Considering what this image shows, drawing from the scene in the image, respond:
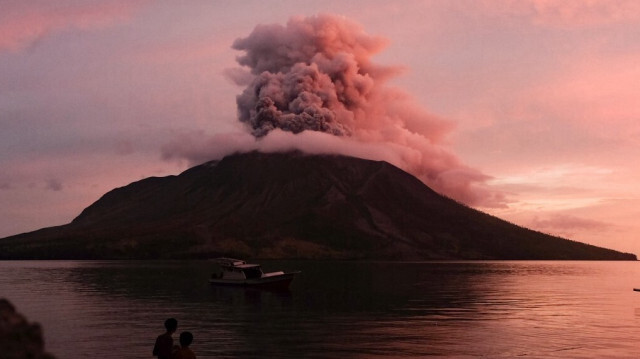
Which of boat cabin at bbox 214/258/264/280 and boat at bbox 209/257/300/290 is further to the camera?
boat cabin at bbox 214/258/264/280

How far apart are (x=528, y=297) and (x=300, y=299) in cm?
3224

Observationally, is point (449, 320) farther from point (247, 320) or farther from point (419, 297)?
point (419, 297)

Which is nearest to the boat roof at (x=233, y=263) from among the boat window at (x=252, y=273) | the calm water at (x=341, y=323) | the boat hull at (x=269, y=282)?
the boat window at (x=252, y=273)

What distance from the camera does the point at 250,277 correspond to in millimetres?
113438

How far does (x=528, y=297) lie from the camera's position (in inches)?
3814

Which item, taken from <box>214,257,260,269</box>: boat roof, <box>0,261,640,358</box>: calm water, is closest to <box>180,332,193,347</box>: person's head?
<box>0,261,640,358</box>: calm water

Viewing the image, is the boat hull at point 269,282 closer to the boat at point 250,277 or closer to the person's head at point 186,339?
the boat at point 250,277

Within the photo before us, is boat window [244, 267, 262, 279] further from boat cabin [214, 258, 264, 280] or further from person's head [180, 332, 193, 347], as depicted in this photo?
person's head [180, 332, 193, 347]

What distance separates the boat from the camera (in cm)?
10733

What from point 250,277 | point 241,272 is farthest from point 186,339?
point 250,277

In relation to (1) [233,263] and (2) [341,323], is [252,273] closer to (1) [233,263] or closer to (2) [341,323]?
Result: (1) [233,263]

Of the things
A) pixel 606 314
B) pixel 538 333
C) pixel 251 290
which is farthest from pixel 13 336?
pixel 251 290

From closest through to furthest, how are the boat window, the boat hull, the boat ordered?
the boat hull, the boat, the boat window

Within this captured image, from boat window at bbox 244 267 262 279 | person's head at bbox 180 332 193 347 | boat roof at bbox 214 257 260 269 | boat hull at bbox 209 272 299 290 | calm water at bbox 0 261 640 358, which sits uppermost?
boat roof at bbox 214 257 260 269
